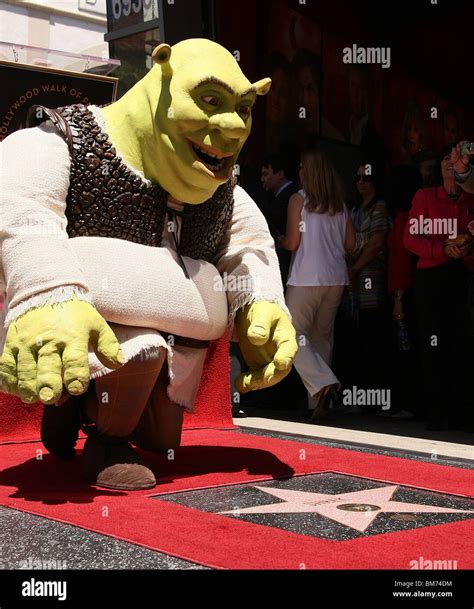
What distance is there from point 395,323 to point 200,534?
3.30 meters

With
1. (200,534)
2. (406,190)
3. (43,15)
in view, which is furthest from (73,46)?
(200,534)

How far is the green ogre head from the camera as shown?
342 centimetres

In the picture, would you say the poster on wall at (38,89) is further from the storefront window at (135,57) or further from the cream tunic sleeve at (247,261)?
the cream tunic sleeve at (247,261)

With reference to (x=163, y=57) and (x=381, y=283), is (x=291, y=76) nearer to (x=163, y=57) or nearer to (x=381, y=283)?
(x=381, y=283)

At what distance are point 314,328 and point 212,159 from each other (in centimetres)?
253

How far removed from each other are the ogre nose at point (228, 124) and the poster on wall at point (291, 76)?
3469mm

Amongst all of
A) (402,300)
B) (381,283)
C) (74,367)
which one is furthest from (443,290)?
(74,367)

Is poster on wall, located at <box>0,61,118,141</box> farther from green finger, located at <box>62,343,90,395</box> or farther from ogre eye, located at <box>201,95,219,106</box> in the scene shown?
green finger, located at <box>62,343,90,395</box>

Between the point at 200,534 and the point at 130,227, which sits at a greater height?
the point at 130,227

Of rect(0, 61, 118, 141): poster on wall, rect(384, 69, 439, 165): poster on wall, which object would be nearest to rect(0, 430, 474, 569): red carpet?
rect(0, 61, 118, 141): poster on wall

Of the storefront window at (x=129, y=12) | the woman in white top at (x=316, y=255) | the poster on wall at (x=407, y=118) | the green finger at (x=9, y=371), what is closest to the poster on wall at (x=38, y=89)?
the storefront window at (x=129, y=12)

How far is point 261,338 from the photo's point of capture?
3529 millimetres

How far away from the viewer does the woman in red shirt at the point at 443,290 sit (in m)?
5.26
